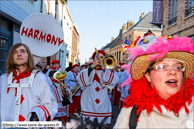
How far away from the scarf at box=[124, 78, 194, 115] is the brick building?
324 inches

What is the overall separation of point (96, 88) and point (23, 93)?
1934mm

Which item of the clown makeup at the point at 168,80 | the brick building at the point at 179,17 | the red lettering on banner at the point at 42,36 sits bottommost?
the clown makeup at the point at 168,80

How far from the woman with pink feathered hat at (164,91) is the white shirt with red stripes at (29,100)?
3.07 feet

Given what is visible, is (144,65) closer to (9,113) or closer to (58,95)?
(9,113)

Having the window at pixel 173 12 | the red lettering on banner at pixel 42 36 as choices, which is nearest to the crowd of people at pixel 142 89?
the red lettering on banner at pixel 42 36

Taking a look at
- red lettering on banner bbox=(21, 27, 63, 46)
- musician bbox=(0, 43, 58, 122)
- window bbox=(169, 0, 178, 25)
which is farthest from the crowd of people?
window bbox=(169, 0, 178, 25)

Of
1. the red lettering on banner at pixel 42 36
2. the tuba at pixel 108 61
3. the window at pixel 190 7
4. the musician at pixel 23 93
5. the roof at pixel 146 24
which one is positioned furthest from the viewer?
the roof at pixel 146 24

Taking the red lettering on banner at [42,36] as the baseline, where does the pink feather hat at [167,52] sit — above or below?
below

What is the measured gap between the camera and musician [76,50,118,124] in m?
3.81

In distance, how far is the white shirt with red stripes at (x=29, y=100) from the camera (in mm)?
2166

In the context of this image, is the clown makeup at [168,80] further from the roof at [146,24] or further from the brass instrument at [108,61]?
the roof at [146,24]

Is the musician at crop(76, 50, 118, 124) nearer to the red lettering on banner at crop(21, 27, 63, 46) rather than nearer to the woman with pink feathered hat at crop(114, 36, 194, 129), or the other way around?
the red lettering on banner at crop(21, 27, 63, 46)

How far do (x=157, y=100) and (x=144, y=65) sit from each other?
372 millimetres

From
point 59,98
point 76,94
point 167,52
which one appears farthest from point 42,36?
point 76,94
